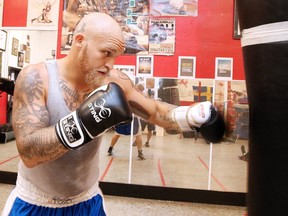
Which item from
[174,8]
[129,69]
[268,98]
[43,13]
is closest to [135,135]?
[129,69]

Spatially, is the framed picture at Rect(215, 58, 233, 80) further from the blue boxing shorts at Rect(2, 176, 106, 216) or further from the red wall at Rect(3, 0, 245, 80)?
the blue boxing shorts at Rect(2, 176, 106, 216)

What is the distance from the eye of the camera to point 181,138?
9.14ft

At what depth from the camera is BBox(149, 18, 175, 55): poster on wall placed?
2.83m

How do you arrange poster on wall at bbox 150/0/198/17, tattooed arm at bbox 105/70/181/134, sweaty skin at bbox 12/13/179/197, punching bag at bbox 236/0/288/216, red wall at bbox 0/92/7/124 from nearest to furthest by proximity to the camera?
punching bag at bbox 236/0/288/216
sweaty skin at bbox 12/13/179/197
tattooed arm at bbox 105/70/181/134
poster on wall at bbox 150/0/198/17
red wall at bbox 0/92/7/124

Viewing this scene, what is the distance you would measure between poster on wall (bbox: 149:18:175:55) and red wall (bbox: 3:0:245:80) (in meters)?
0.05

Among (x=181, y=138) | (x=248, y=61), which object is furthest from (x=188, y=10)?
(x=248, y=61)

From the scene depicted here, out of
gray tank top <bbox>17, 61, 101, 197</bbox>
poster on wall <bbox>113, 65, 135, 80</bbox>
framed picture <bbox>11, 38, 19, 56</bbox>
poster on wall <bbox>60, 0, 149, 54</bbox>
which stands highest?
poster on wall <bbox>60, 0, 149, 54</bbox>

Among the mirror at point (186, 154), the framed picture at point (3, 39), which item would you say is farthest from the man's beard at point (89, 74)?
the framed picture at point (3, 39)

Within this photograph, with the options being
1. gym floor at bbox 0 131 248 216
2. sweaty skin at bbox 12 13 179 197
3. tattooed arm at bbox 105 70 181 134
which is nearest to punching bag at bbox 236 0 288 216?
sweaty skin at bbox 12 13 179 197

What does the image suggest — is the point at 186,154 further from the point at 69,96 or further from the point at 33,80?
the point at 33,80

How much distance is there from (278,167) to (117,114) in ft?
1.46

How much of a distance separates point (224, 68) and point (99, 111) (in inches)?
86.3

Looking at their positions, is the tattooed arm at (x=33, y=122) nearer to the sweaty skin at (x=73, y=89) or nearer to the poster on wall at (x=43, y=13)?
the sweaty skin at (x=73, y=89)

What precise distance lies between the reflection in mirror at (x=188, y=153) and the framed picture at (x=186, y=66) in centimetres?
6
